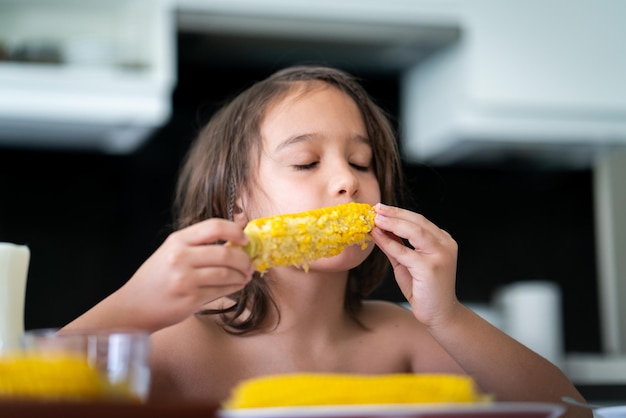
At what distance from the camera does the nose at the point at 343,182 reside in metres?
1.20

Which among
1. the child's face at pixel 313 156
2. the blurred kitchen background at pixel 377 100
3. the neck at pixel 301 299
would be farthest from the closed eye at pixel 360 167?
the blurred kitchen background at pixel 377 100

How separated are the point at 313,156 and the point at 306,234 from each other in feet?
0.93

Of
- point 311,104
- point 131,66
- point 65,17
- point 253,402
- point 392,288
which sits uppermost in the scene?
point 65,17

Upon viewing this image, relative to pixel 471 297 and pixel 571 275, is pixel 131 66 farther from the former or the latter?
pixel 571 275

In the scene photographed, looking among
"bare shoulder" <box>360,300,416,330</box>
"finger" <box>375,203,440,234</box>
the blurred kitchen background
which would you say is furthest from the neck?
the blurred kitchen background

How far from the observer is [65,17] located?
279cm

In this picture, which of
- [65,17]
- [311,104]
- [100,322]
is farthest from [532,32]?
[100,322]

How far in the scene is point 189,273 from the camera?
0.82 metres

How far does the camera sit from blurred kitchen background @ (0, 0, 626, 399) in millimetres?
2666

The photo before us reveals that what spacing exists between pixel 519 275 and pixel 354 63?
1.07 m

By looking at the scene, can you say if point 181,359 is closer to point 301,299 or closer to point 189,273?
point 301,299

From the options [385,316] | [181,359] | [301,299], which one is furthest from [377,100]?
[181,359]

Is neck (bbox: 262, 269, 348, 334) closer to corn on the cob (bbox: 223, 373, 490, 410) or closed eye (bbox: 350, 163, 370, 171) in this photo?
closed eye (bbox: 350, 163, 370, 171)

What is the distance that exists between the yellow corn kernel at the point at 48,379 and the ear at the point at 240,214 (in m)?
0.79
